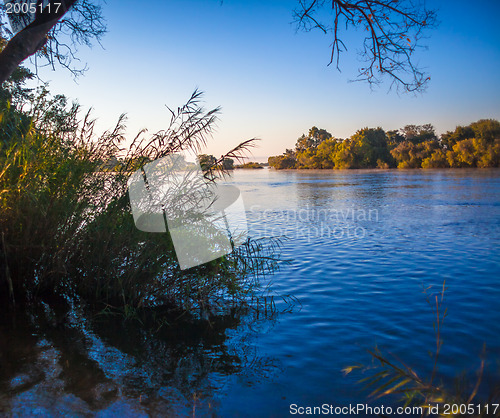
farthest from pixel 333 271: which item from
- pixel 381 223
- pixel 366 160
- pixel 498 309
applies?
pixel 366 160

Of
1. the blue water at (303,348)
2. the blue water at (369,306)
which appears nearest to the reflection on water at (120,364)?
the blue water at (303,348)

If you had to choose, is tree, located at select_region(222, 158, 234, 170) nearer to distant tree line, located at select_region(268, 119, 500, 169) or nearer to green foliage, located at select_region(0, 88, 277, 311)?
green foliage, located at select_region(0, 88, 277, 311)

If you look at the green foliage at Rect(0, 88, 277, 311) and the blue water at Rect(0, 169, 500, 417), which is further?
the green foliage at Rect(0, 88, 277, 311)

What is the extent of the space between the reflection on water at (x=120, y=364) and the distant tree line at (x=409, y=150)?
286 ft

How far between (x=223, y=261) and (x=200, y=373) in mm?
2125

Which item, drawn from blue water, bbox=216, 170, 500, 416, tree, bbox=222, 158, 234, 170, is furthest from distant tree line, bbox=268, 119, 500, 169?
tree, bbox=222, 158, 234, 170

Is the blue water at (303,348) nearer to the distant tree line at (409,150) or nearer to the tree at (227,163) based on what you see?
the tree at (227,163)

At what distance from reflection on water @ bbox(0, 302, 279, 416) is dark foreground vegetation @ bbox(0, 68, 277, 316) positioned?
50cm

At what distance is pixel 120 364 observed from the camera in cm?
518

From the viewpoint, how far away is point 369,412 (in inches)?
174

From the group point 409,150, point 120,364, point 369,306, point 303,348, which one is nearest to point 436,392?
point 303,348

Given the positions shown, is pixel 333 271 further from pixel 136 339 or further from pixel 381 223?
pixel 381 223

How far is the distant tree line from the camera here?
8262 centimetres

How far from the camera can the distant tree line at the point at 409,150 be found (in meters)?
82.6
